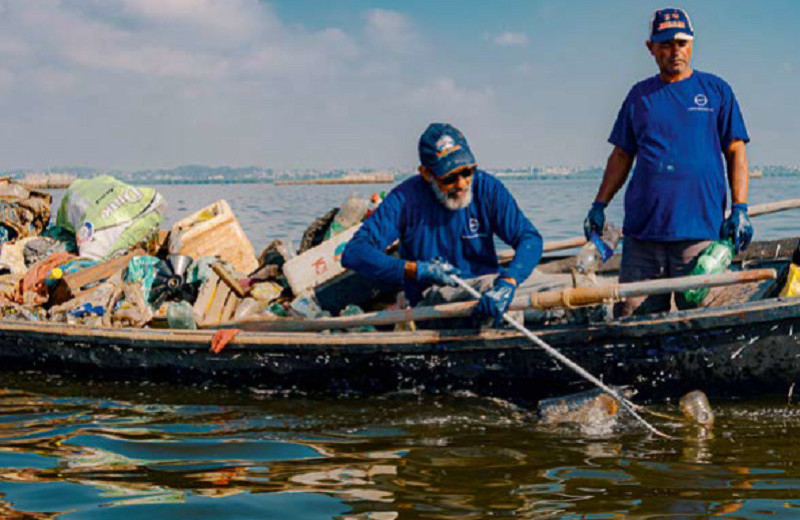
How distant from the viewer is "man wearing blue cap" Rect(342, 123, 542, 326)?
575cm

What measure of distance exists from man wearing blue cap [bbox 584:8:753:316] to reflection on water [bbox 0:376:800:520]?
1165mm

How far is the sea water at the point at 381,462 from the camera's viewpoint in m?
4.06

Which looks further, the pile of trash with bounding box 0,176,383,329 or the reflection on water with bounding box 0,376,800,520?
the pile of trash with bounding box 0,176,383,329

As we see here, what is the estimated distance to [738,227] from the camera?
18.2 ft

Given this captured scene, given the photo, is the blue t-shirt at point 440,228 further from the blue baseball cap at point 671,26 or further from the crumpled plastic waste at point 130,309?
the crumpled plastic waste at point 130,309

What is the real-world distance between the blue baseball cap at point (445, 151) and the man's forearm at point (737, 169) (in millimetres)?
1734

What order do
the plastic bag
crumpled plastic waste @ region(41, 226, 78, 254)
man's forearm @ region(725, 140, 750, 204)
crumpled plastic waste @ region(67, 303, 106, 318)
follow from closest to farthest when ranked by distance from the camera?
1. man's forearm @ region(725, 140, 750, 204)
2. crumpled plastic waste @ region(67, 303, 106, 318)
3. the plastic bag
4. crumpled plastic waste @ region(41, 226, 78, 254)

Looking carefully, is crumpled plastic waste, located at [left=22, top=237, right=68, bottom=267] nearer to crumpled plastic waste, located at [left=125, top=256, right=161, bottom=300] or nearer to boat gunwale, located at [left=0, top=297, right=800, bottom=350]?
crumpled plastic waste, located at [left=125, top=256, right=161, bottom=300]

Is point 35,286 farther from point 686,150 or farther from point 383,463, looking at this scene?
point 686,150

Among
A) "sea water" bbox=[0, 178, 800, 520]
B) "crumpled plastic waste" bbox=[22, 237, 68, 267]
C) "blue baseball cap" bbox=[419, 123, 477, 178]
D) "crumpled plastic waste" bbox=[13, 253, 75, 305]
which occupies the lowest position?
"sea water" bbox=[0, 178, 800, 520]

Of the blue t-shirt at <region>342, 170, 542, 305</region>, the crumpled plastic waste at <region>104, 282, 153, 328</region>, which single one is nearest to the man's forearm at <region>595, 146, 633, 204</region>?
the blue t-shirt at <region>342, 170, 542, 305</region>

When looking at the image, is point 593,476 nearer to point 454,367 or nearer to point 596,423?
point 596,423

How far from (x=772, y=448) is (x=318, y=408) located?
309 cm

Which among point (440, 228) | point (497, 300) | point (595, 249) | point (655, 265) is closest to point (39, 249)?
point (440, 228)
